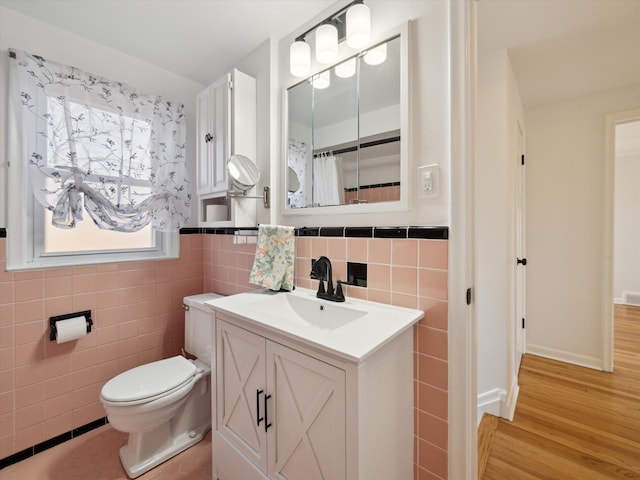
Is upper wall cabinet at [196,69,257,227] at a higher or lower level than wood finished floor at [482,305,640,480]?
higher

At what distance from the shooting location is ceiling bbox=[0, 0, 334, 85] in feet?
4.45

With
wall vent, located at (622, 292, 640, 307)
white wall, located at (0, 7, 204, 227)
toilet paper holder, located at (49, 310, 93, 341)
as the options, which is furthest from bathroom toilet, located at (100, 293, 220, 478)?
wall vent, located at (622, 292, 640, 307)

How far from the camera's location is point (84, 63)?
1603 millimetres

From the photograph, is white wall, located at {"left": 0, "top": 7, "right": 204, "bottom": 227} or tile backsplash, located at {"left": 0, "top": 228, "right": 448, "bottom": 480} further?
white wall, located at {"left": 0, "top": 7, "right": 204, "bottom": 227}

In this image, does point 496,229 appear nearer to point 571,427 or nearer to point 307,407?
point 571,427

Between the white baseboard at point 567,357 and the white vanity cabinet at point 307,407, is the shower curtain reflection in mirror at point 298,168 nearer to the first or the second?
the white vanity cabinet at point 307,407

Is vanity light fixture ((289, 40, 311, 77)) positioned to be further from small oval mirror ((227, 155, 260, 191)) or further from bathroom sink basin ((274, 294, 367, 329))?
bathroom sink basin ((274, 294, 367, 329))

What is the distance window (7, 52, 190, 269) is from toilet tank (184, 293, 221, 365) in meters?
0.52

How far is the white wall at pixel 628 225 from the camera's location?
12.0 ft

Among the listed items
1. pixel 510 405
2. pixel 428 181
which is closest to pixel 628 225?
pixel 510 405

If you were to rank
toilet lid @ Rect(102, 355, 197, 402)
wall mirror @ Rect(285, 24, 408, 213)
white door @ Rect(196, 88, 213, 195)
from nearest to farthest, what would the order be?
wall mirror @ Rect(285, 24, 408, 213), toilet lid @ Rect(102, 355, 197, 402), white door @ Rect(196, 88, 213, 195)

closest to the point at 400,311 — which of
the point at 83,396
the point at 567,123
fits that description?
the point at 83,396

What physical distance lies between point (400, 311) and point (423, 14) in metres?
1.19

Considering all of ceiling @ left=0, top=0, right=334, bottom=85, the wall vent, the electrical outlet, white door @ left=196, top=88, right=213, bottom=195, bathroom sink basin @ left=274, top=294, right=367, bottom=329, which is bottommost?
the wall vent
